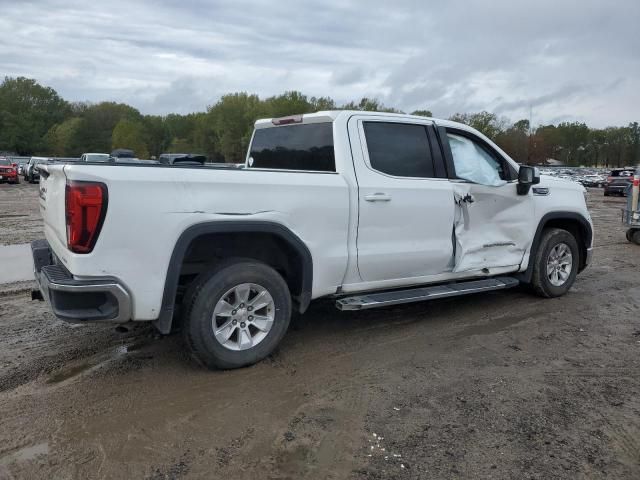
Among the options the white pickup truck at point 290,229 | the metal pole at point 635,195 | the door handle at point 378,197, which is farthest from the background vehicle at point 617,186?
the door handle at point 378,197

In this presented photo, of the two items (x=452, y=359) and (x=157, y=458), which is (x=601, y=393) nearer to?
(x=452, y=359)

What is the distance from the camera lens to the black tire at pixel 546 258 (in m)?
6.35

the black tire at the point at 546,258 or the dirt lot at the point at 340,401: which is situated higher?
the black tire at the point at 546,258

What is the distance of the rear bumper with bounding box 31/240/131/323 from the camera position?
3.60 m

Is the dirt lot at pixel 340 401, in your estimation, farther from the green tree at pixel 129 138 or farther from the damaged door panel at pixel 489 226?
the green tree at pixel 129 138

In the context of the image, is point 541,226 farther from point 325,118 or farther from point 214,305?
point 214,305

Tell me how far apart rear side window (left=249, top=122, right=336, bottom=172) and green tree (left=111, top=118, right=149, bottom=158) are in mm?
95390

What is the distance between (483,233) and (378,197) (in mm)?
1488

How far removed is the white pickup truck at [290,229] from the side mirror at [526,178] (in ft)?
0.04

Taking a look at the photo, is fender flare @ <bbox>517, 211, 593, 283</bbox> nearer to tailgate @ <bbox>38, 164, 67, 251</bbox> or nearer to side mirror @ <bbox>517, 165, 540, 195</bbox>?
side mirror @ <bbox>517, 165, 540, 195</bbox>

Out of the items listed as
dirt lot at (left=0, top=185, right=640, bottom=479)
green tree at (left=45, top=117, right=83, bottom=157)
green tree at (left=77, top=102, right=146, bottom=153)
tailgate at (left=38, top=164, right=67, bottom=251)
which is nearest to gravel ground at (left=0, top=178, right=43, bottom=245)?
dirt lot at (left=0, top=185, right=640, bottom=479)

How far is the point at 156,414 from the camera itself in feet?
11.9

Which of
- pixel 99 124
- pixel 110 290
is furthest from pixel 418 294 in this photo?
pixel 99 124

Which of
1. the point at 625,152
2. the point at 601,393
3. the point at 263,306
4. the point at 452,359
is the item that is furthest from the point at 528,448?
the point at 625,152
